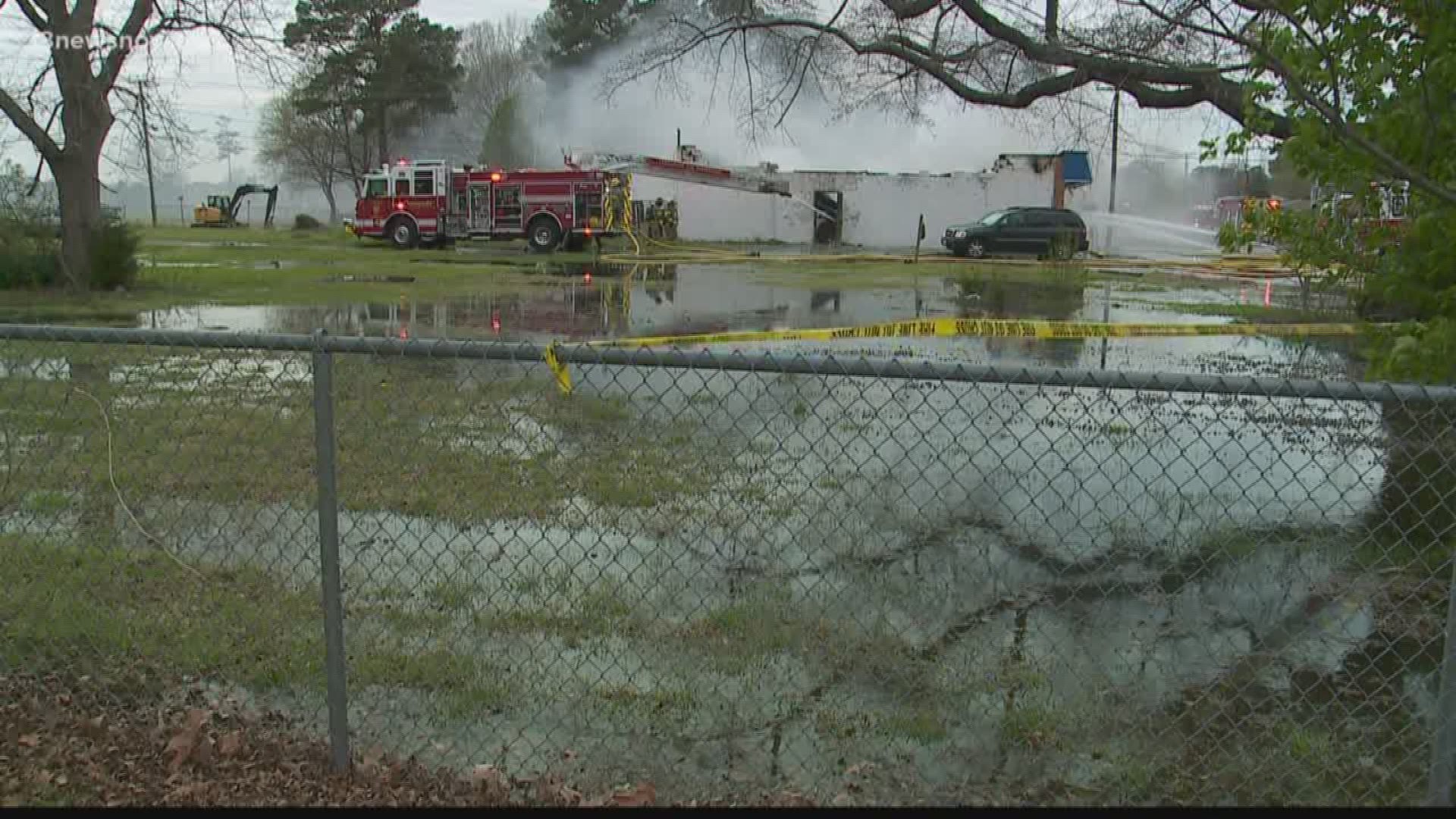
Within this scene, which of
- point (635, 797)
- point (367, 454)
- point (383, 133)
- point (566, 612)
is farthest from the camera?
point (383, 133)

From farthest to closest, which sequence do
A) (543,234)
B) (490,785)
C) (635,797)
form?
(543,234) < (490,785) < (635,797)

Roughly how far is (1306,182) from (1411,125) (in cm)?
169

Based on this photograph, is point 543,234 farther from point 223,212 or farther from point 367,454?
point 223,212

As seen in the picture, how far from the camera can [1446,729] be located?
117 inches

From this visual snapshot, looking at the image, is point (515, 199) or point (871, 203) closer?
point (515, 199)

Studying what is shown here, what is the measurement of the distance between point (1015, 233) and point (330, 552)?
35272 millimetres

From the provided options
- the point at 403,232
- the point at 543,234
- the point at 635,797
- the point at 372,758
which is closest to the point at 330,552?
the point at 372,758

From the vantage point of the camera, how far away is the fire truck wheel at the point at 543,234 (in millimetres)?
35812

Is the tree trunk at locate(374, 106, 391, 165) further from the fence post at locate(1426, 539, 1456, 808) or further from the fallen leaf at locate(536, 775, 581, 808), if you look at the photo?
the fence post at locate(1426, 539, 1456, 808)

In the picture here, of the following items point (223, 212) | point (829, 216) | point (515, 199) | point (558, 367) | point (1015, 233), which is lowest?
point (558, 367)

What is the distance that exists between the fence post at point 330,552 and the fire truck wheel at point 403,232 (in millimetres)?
35441

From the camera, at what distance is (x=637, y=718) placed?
3.82 metres

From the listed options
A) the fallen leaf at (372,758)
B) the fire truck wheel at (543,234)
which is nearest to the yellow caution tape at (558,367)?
the fallen leaf at (372,758)

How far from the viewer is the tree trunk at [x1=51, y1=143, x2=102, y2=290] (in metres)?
19.5
